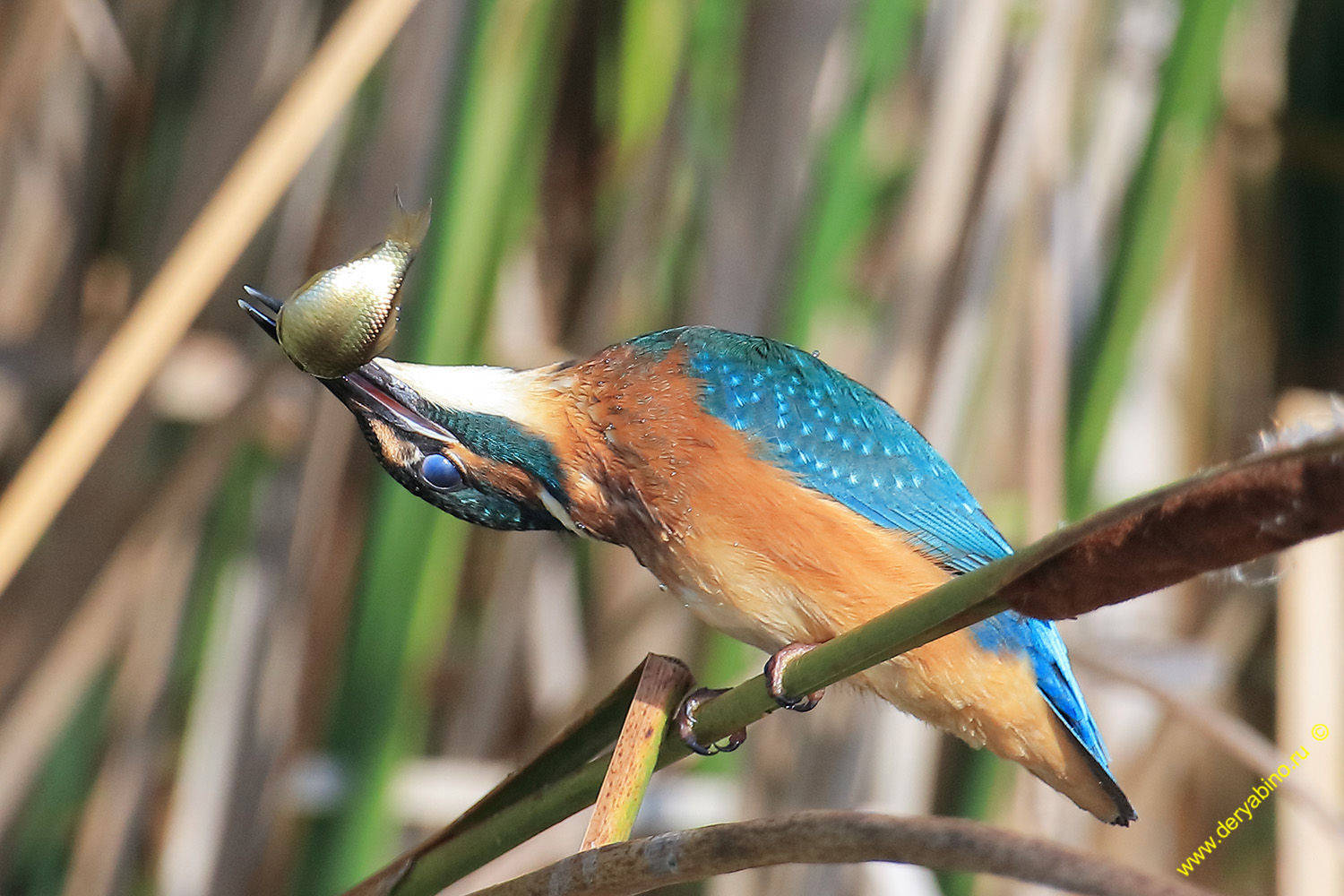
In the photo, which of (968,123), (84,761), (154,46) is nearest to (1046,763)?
(968,123)

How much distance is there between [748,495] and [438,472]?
0.26 metres

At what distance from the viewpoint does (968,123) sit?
1.50m

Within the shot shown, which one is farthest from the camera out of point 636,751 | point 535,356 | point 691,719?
point 535,356

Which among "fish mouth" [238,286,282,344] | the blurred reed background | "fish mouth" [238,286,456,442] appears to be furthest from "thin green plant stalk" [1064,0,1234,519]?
"fish mouth" [238,286,282,344]

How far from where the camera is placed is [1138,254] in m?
1.51

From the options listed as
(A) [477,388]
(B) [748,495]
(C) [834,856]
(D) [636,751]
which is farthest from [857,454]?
(C) [834,856]

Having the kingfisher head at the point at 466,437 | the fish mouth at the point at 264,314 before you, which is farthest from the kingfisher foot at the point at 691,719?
the fish mouth at the point at 264,314

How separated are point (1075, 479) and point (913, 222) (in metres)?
0.36

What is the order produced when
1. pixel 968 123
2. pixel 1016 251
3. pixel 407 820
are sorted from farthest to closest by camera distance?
pixel 407 820 < pixel 1016 251 < pixel 968 123

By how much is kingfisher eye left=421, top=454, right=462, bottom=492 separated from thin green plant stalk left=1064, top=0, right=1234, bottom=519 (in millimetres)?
776

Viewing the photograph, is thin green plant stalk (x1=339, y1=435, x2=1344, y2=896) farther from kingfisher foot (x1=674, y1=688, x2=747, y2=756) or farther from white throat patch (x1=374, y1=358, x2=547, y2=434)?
white throat patch (x1=374, y1=358, x2=547, y2=434)

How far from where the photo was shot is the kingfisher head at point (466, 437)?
1.03 metres

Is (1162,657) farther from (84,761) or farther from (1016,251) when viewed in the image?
(84,761)

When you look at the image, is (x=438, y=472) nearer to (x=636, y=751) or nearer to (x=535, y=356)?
(x=636, y=751)
